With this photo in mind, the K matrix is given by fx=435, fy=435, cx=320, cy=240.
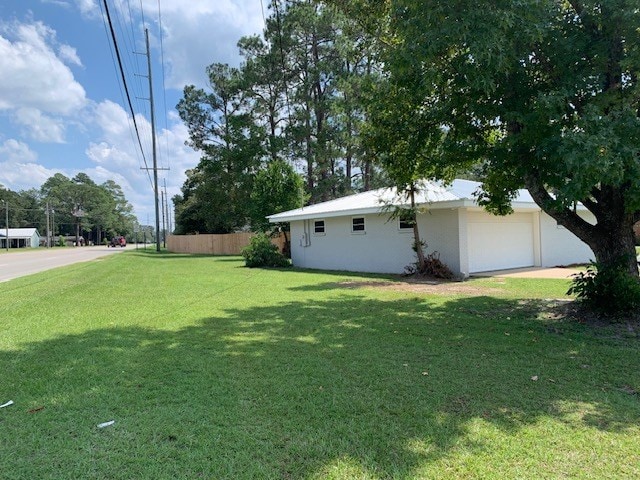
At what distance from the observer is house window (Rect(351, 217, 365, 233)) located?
16703 millimetres

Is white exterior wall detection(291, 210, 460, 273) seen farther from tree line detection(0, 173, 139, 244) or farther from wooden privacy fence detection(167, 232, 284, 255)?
tree line detection(0, 173, 139, 244)

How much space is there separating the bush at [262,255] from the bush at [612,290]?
561 inches

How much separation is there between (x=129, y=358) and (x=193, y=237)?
34.8 meters

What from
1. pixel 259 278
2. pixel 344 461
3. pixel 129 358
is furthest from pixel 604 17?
pixel 259 278

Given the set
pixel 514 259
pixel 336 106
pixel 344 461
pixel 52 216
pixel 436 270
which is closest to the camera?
pixel 344 461

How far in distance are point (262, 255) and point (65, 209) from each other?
8694cm

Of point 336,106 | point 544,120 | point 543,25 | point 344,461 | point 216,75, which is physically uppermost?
point 216,75

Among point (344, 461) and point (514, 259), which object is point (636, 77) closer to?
point (344, 461)

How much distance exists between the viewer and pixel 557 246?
682 inches

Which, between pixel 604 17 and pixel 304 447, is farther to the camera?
pixel 604 17

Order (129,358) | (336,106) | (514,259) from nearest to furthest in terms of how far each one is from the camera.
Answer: (129,358), (514,259), (336,106)

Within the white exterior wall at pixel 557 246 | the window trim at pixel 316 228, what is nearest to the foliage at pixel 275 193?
the window trim at pixel 316 228

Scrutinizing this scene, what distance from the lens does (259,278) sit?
1445 centimetres

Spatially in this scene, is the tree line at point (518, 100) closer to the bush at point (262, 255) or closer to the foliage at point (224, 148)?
the bush at point (262, 255)
